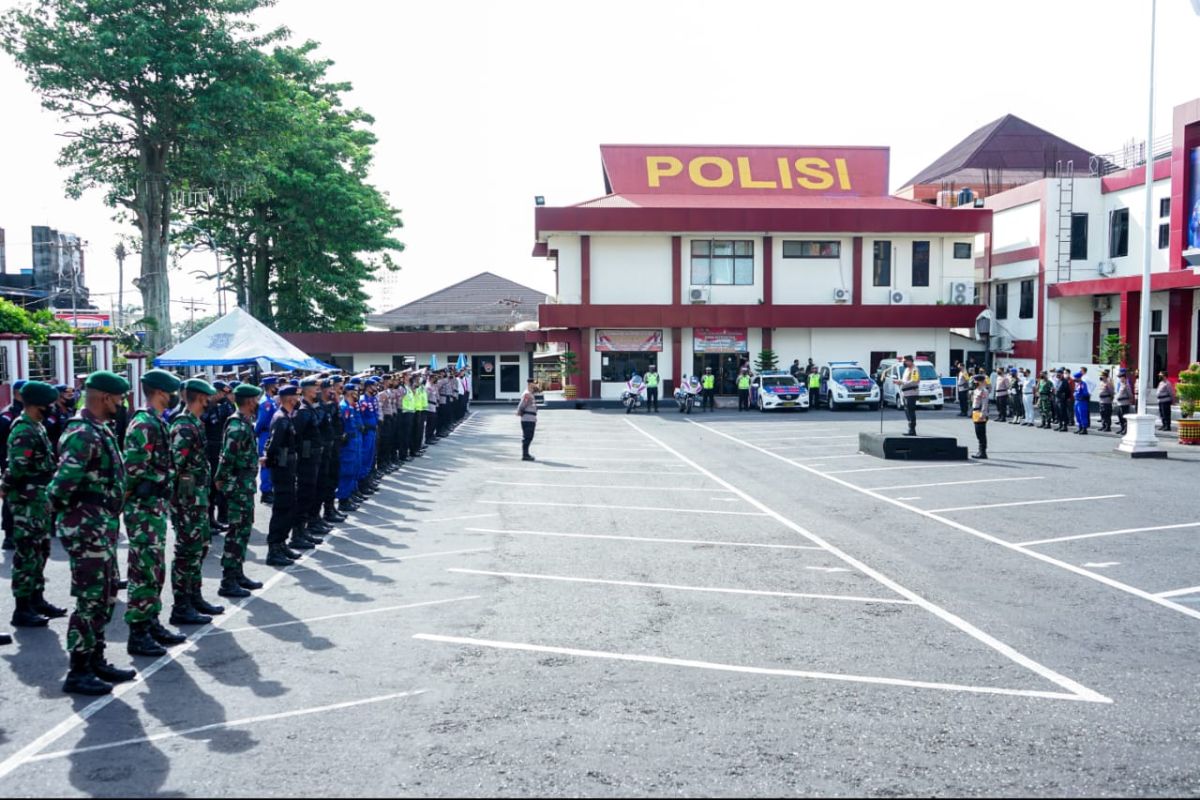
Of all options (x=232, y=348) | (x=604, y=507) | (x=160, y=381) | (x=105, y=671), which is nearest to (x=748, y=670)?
(x=105, y=671)

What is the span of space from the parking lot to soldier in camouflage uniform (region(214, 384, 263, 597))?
41cm

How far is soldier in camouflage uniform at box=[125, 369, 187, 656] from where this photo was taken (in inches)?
283

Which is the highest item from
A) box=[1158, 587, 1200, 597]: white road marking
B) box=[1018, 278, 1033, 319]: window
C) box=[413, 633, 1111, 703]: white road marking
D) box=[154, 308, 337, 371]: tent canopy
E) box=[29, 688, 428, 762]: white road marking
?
box=[1018, 278, 1033, 319]: window

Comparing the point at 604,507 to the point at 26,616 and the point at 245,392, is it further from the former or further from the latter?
the point at 26,616

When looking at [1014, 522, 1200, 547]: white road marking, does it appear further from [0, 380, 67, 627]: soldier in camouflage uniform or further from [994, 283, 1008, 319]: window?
[994, 283, 1008, 319]: window

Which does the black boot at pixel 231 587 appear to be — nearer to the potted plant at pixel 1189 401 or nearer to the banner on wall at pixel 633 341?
the potted plant at pixel 1189 401

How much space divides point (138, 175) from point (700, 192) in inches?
1003

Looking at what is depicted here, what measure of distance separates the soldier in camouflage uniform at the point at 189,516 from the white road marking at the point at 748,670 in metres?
2.08

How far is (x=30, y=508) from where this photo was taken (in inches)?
324

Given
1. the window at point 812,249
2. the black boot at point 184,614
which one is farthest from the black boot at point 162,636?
the window at point 812,249

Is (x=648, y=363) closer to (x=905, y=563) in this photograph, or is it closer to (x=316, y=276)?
(x=316, y=276)

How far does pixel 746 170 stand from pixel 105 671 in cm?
4400

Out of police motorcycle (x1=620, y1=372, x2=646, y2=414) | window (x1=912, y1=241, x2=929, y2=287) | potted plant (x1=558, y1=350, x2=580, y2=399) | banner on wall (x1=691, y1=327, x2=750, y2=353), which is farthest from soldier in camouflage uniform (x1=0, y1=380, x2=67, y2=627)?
window (x1=912, y1=241, x2=929, y2=287)

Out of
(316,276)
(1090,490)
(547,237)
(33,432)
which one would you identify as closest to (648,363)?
(547,237)
